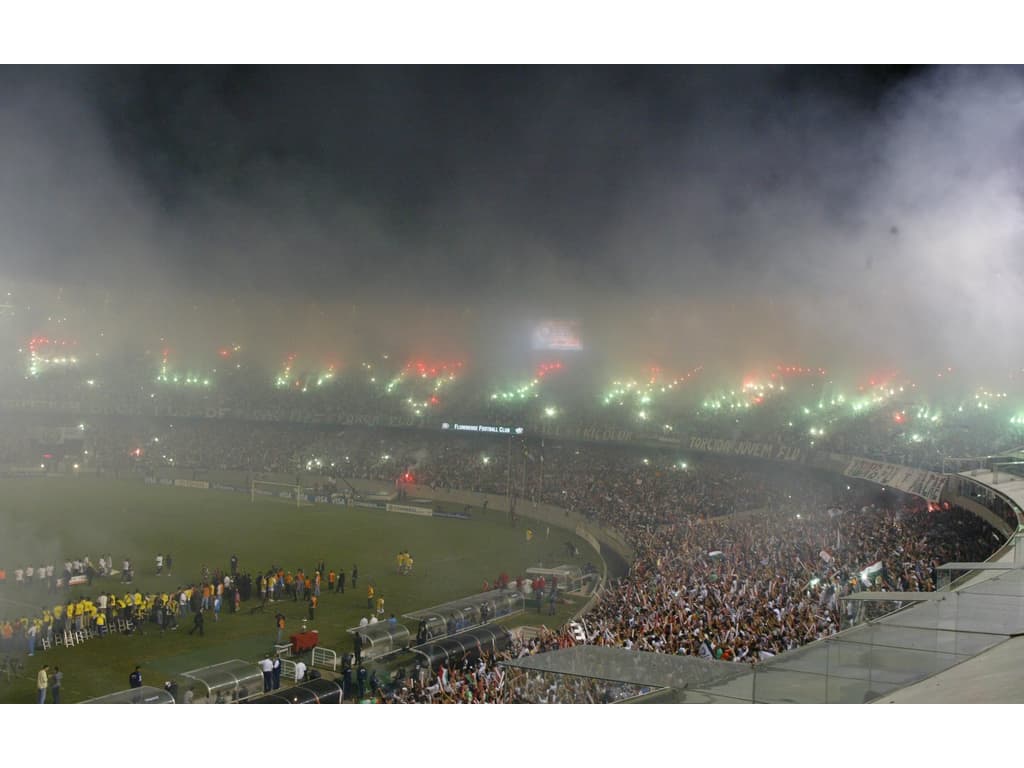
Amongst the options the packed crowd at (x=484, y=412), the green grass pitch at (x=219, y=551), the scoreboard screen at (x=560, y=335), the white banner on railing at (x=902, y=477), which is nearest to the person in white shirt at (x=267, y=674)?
the green grass pitch at (x=219, y=551)

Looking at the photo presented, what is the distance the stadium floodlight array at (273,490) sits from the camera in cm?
4522

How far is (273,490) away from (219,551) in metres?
15.9

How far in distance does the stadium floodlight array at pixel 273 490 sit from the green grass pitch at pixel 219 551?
93cm

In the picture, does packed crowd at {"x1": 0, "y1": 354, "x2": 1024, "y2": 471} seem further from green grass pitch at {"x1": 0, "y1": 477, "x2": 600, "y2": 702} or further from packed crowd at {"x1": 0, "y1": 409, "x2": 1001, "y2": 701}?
green grass pitch at {"x1": 0, "y1": 477, "x2": 600, "y2": 702}

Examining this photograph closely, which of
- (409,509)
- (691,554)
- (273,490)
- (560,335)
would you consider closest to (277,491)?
(273,490)

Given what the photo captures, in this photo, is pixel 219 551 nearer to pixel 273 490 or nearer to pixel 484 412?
pixel 273 490

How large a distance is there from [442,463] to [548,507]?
1256cm

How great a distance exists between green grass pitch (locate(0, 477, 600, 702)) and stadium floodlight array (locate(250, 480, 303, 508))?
932 mm

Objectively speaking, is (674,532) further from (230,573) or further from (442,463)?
(442,463)

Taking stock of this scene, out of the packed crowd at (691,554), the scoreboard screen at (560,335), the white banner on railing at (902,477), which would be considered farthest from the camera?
the scoreboard screen at (560,335)

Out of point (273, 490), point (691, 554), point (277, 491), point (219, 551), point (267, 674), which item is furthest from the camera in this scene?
point (273, 490)

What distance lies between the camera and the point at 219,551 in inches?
1222

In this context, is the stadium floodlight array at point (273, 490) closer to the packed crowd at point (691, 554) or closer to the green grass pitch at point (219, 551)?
the green grass pitch at point (219, 551)

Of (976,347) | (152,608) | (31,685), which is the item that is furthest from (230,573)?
(976,347)
